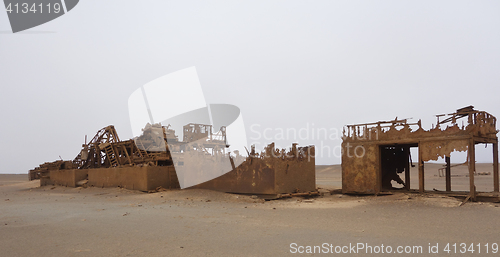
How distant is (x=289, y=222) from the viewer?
10000mm

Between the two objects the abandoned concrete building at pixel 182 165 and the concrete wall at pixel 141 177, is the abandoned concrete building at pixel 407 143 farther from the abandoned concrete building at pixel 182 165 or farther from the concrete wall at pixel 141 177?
the concrete wall at pixel 141 177

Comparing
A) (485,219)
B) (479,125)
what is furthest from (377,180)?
(485,219)

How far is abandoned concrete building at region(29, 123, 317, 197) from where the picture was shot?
1696cm

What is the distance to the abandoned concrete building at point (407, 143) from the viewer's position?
14.0m

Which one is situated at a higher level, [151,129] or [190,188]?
[151,129]

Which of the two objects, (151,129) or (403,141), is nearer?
(403,141)

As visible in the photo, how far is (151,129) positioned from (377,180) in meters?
16.3

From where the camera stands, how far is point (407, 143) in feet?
52.5

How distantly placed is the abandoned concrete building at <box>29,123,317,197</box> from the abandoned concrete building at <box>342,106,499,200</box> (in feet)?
7.83

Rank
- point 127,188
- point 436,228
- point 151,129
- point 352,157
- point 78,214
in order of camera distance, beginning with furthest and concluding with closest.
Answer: point 151,129 → point 127,188 → point 352,157 → point 78,214 → point 436,228

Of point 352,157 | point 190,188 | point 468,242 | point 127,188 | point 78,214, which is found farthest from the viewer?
point 127,188

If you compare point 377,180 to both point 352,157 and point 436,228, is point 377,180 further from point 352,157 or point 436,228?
point 436,228

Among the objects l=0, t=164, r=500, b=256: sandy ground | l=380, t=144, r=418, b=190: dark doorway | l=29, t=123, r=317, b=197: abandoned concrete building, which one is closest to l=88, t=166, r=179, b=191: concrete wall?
l=29, t=123, r=317, b=197: abandoned concrete building

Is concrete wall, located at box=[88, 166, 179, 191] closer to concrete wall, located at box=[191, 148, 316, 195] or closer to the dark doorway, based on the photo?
concrete wall, located at box=[191, 148, 316, 195]
